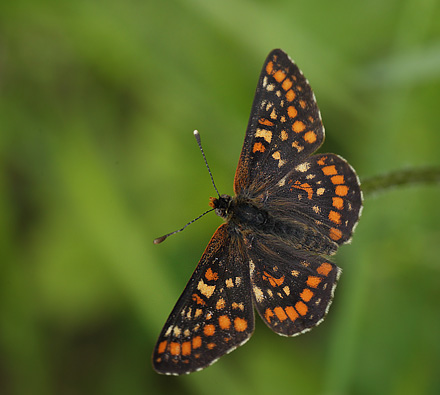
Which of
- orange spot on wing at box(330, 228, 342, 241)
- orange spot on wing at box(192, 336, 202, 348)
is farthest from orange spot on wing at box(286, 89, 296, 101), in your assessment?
orange spot on wing at box(192, 336, 202, 348)

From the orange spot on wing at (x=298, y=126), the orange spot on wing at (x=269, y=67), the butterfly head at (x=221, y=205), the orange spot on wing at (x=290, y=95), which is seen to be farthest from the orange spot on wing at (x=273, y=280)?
the orange spot on wing at (x=269, y=67)

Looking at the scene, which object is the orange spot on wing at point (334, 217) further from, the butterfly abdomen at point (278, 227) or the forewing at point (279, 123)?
the forewing at point (279, 123)

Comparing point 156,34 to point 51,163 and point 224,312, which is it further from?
point 224,312

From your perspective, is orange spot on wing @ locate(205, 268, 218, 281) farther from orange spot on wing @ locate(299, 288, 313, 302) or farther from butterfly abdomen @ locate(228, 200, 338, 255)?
orange spot on wing @ locate(299, 288, 313, 302)

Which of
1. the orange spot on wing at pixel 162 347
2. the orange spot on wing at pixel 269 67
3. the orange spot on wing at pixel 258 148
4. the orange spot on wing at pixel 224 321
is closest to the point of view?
the orange spot on wing at pixel 162 347

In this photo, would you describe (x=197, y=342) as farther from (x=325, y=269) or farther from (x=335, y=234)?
(x=335, y=234)

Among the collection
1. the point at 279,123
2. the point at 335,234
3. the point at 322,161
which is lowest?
the point at 335,234

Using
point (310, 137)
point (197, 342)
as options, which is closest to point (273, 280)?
point (197, 342)
